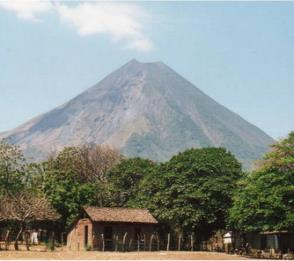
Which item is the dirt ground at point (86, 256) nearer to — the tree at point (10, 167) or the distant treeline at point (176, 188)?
the distant treeline at point (176, 188)

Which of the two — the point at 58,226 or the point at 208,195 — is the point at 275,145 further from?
the point at 58,226

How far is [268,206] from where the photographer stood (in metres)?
39.9

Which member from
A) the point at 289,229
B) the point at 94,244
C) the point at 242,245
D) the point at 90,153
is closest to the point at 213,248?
the point at 242,245

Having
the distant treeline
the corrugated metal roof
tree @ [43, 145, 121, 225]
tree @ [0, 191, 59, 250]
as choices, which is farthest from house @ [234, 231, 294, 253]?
tree @ [0, 191, 59, 250]

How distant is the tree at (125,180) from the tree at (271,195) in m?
23.1

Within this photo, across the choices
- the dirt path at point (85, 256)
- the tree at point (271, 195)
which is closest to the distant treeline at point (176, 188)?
the tree at point (271, 195)

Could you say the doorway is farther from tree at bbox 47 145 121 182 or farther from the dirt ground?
tree at bbox 47 145 121 182

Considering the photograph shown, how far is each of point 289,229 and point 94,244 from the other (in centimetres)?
1725

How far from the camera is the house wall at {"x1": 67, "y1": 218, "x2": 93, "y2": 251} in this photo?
50.4 m

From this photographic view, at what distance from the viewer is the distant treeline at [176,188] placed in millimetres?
40906

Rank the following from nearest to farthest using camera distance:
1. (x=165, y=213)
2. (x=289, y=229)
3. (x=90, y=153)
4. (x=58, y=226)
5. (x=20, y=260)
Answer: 1. (x=20, y=260)
2. (x=289, y=229)
3. (x=165, y=213)
4. (x=58, y=226)
5. (x=90, y=153)

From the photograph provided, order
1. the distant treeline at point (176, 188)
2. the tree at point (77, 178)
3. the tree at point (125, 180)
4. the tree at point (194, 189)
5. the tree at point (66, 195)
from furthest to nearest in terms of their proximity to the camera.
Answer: the tree at point (125, 180)
the tree at point (77, 178)
the tree at point (66, 195)
the tree at point (194, 189)
the distant treeline at point (176, 188)

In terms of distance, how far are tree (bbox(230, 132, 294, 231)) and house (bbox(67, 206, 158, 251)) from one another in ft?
36.9

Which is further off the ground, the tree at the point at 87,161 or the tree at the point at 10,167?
the tree at the point at 87,161
